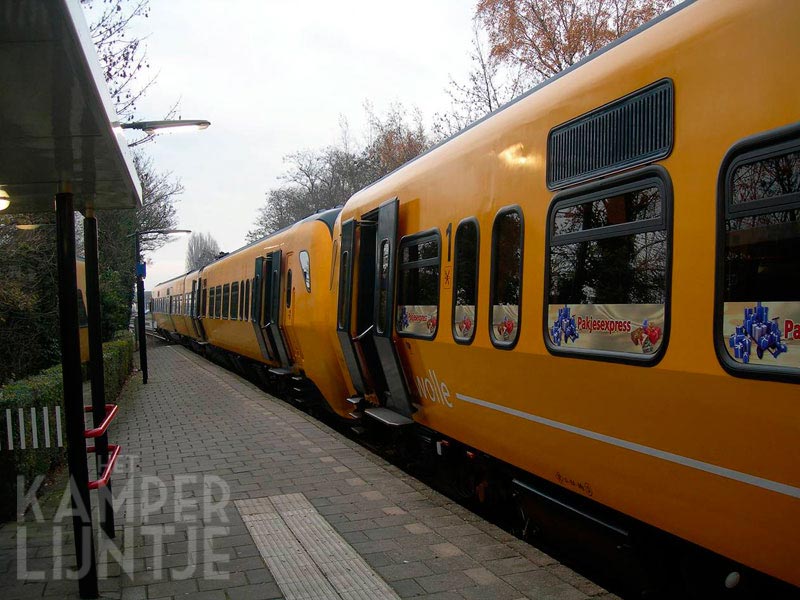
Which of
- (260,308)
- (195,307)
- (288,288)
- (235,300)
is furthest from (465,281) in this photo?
(195,307)

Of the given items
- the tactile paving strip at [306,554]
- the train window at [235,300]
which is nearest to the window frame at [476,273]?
the tactile paving strip at [306,554]

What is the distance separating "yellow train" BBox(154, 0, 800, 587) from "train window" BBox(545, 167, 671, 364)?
0.04ft

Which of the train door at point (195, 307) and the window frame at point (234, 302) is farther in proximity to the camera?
the train door at point (195, 307)

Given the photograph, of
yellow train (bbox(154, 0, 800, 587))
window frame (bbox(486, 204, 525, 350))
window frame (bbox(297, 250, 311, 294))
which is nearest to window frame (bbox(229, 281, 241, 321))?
window frame (bbox(297, 250, 311, 294))

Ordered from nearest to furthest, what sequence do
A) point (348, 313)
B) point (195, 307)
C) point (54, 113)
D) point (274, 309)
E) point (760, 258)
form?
point (760, 258)
point (54, 113)
point (348, 313)
point (274, 309)
point (195, 307)

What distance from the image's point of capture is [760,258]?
8.91 feet

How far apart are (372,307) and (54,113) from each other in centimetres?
493

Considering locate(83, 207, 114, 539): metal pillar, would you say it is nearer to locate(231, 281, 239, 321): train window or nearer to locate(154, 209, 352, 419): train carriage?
locate(154, 209, 352, 419): train carriage

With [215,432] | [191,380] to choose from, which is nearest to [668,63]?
[215,432]

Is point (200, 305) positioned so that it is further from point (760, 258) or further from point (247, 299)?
point (760, 258)

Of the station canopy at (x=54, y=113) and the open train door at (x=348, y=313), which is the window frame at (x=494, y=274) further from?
the open train door at (x=348, y=313)

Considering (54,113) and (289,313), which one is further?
(289,313)

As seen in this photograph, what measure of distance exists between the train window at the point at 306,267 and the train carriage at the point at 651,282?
16.8ft

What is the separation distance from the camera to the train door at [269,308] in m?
12.4
